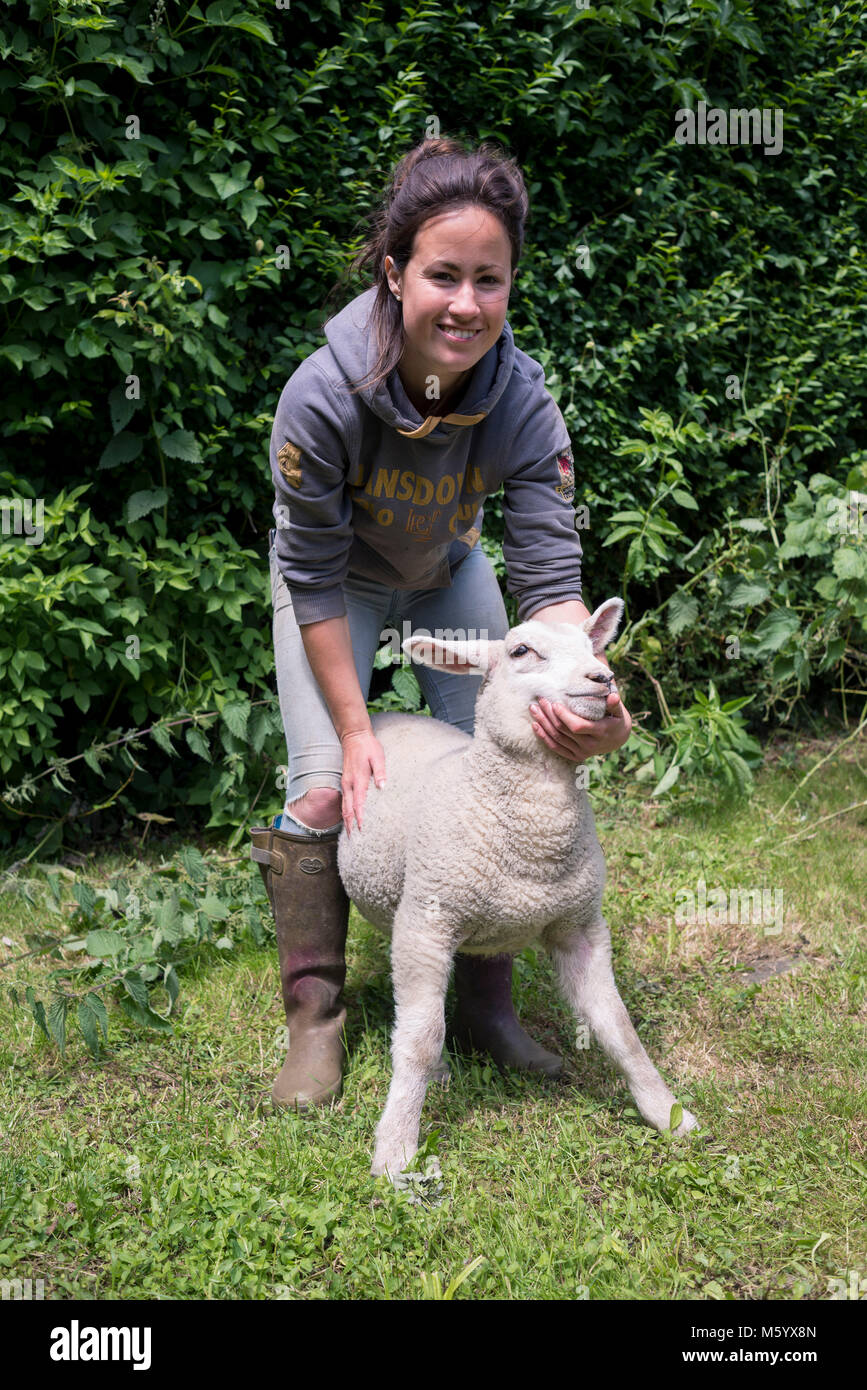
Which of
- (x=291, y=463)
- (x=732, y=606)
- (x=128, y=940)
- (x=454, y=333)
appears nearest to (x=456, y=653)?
(x=291, y=463)

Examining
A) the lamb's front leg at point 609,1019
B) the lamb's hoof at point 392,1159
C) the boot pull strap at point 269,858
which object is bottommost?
the lamb's hoof at point 392,1159

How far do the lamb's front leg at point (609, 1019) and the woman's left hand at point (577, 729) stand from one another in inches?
17.7

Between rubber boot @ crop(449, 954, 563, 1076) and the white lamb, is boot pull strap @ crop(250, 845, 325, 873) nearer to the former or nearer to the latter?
the white lamb

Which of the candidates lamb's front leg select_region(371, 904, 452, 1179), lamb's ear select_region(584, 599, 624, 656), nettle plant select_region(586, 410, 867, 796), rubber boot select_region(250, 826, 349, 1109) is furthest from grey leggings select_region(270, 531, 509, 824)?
nettle plant select_region(586, 410, 867, 796)

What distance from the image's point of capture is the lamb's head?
7.43 feet

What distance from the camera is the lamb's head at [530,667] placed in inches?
89.2

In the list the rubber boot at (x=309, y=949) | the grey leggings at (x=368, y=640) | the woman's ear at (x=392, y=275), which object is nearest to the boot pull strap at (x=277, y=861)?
the rubber boot at (x=309, y=949)

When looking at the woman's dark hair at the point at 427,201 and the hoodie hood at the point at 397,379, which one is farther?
the hoodie hood at the point at 397,379

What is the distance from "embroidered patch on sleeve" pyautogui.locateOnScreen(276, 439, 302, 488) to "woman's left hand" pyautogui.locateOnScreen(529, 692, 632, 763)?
79cm

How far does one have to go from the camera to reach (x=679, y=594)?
196 inches

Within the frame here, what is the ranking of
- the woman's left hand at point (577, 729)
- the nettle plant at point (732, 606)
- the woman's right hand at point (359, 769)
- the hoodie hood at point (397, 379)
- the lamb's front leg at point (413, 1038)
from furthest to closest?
the nettle plant at point (732, 606)
the woman's right hand at point (359, 769)
the hoodie hood at point (397, 379)
the lamb's front leg at point (413, 1038)
the woman's left hand at point (577, 729)

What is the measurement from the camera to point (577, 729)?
A: 2.25 metres

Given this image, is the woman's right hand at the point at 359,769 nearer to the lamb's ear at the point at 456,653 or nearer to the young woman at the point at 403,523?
the young woman at the point at 403,523

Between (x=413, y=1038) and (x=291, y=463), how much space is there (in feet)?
4.37
